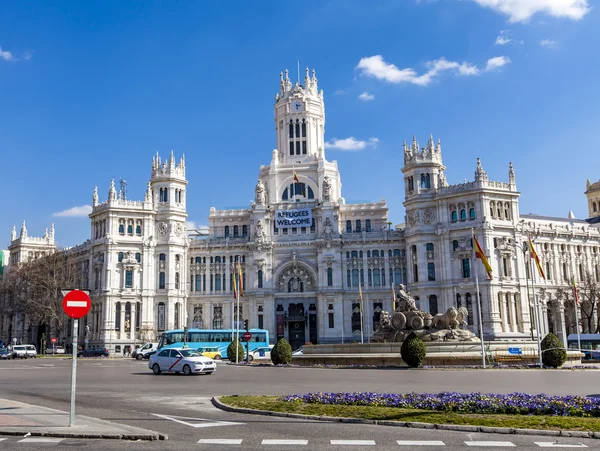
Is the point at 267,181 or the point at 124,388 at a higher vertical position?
the point at 267,181

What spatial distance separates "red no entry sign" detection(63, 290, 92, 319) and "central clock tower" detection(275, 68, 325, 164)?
9237 cm

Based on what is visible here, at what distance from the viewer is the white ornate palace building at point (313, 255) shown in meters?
89.1

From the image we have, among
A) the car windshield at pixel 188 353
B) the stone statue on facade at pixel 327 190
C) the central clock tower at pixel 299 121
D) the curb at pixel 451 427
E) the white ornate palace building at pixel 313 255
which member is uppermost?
the central clock tower at pixel 299 121

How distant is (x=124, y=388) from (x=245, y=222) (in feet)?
252

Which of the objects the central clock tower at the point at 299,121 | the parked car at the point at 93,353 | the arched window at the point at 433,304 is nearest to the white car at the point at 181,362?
the parked car at the point at 93,353

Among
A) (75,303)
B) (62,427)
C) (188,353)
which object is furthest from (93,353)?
(75,303)

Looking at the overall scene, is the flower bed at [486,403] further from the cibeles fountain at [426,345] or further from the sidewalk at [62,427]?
the cibeles fountain at [426,345]

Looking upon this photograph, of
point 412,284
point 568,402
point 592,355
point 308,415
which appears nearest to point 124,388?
point 308,415

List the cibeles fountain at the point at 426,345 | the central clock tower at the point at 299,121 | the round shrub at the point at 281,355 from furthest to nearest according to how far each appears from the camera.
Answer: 1. the central clock tower at the point at 299,121
2. the round shrub at the point at 281,355
3. the cibeles fountain at the point at 426,345

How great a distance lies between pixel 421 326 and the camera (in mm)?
49688

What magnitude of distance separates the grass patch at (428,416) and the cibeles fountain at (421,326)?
29.5m

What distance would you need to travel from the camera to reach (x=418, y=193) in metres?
92.9

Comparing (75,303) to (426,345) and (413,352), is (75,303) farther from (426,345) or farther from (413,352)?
(426,345)

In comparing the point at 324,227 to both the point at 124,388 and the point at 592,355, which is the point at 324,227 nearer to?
the point at 592,355
